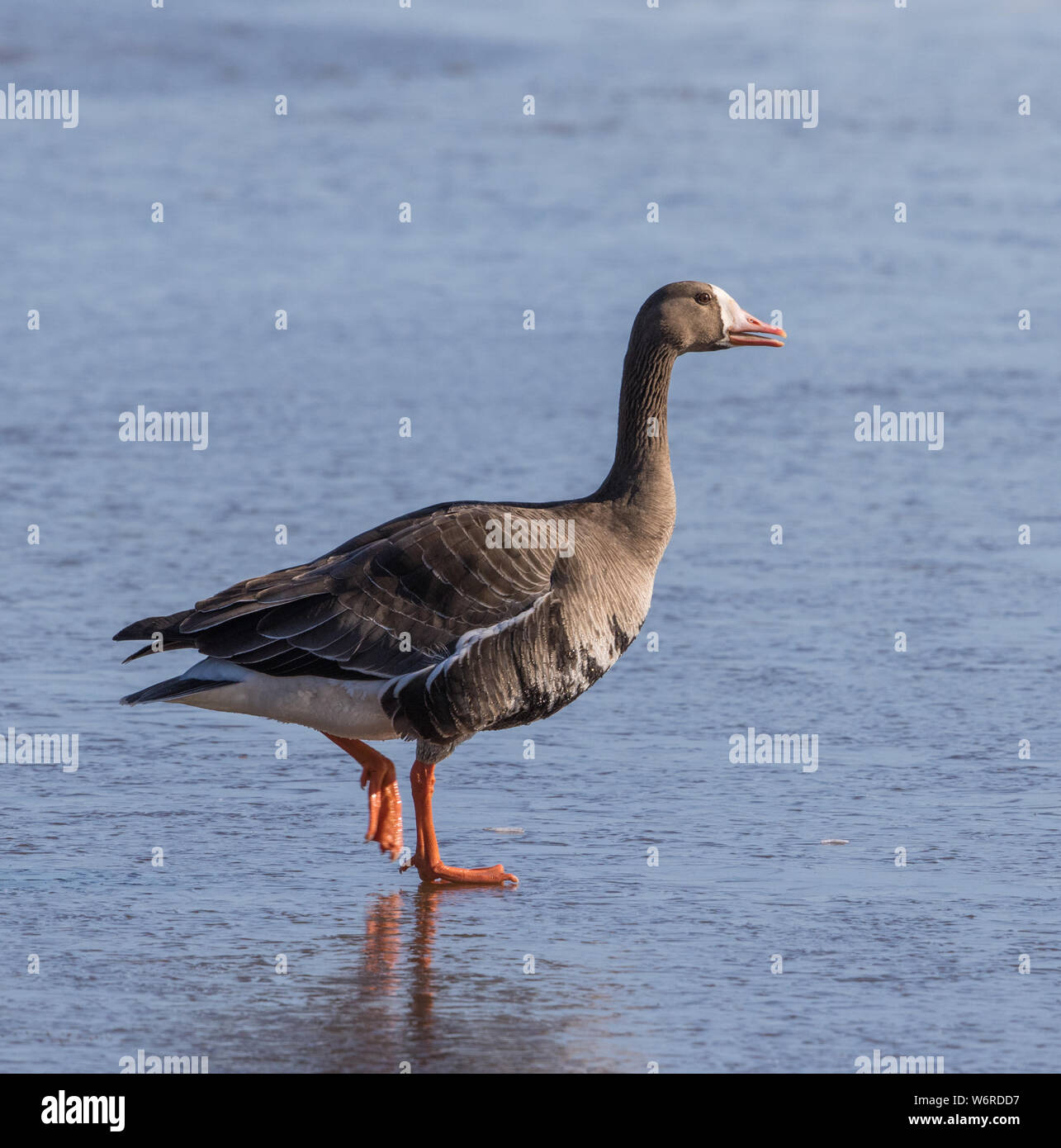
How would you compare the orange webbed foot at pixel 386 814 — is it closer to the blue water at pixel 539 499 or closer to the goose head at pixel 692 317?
the blue water at pixel 539 499

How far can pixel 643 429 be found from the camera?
7809 mm

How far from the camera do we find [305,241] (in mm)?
18469

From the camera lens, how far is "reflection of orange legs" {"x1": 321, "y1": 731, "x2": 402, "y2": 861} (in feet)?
22.5

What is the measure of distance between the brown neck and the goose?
45 centimetres

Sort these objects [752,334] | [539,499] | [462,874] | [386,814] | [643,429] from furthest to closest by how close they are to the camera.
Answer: [539,499] → [752,334] → [643,429] → [386,814] → [462,874]

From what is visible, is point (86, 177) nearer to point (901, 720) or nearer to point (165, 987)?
point (901, 720)

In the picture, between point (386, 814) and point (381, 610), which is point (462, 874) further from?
point (381, 610)

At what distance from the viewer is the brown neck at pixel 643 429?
7.65m

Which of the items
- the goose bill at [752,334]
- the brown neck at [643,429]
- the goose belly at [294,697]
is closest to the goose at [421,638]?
the goose belly at [294,697]

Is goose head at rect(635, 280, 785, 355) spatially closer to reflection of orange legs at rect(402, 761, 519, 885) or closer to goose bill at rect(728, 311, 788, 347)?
goose bill at rect(728, 311, 788, 347)

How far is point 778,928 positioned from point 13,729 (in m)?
3.61

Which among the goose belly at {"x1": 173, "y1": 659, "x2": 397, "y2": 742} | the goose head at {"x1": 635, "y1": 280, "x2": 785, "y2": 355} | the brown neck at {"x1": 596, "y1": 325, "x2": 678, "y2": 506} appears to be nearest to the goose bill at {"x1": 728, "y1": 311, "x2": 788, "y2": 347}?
the goose head at {"x1": 635, "y1": 280, "x2": 785, "y2": 355}

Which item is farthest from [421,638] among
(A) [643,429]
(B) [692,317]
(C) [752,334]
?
(C) [752,334]

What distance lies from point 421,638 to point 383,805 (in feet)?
2.05
